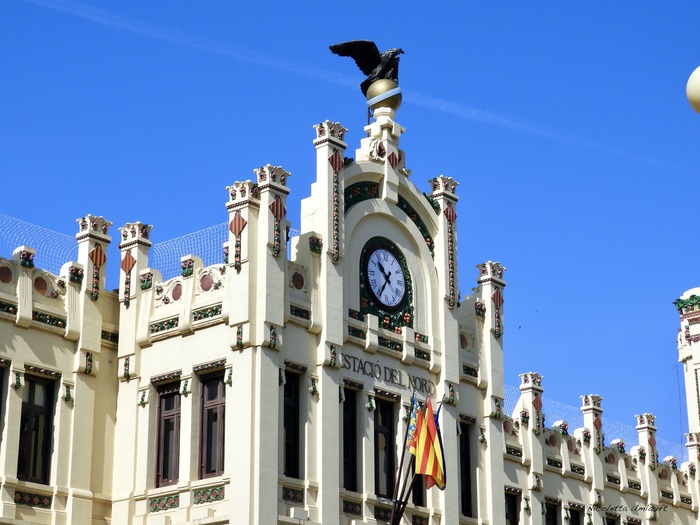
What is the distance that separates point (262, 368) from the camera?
3278 centimetres

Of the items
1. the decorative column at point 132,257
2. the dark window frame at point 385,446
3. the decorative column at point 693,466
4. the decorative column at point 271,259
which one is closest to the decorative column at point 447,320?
the dark window frame at point 385,446

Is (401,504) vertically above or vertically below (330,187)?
below

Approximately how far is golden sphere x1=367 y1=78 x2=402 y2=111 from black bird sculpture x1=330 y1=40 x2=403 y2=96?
0.28m

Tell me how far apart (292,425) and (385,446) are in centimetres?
382

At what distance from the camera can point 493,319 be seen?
4159cm

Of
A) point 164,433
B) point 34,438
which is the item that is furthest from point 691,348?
point 34,438

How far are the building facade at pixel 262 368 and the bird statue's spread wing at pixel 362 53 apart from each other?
74.2 inches

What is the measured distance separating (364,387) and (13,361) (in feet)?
31.7

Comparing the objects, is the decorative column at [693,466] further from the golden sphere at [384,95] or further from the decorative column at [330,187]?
the decorative column at [330,187]

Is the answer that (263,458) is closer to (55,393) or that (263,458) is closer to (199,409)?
(199,409)

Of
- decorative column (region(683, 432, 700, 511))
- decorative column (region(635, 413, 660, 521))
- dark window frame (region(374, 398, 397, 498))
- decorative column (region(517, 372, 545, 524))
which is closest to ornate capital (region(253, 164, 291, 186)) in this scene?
dark window frame (region(374, 398, 397, 498))

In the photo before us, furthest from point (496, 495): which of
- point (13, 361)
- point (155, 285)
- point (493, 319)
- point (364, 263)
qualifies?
point (13, 361)

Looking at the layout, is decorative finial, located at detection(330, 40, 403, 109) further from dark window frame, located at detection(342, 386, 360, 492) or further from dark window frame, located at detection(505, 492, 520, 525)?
dark window frame, located at detection(505, 492, 520, 525)

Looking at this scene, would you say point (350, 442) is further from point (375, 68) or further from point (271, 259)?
point (375, 68)
